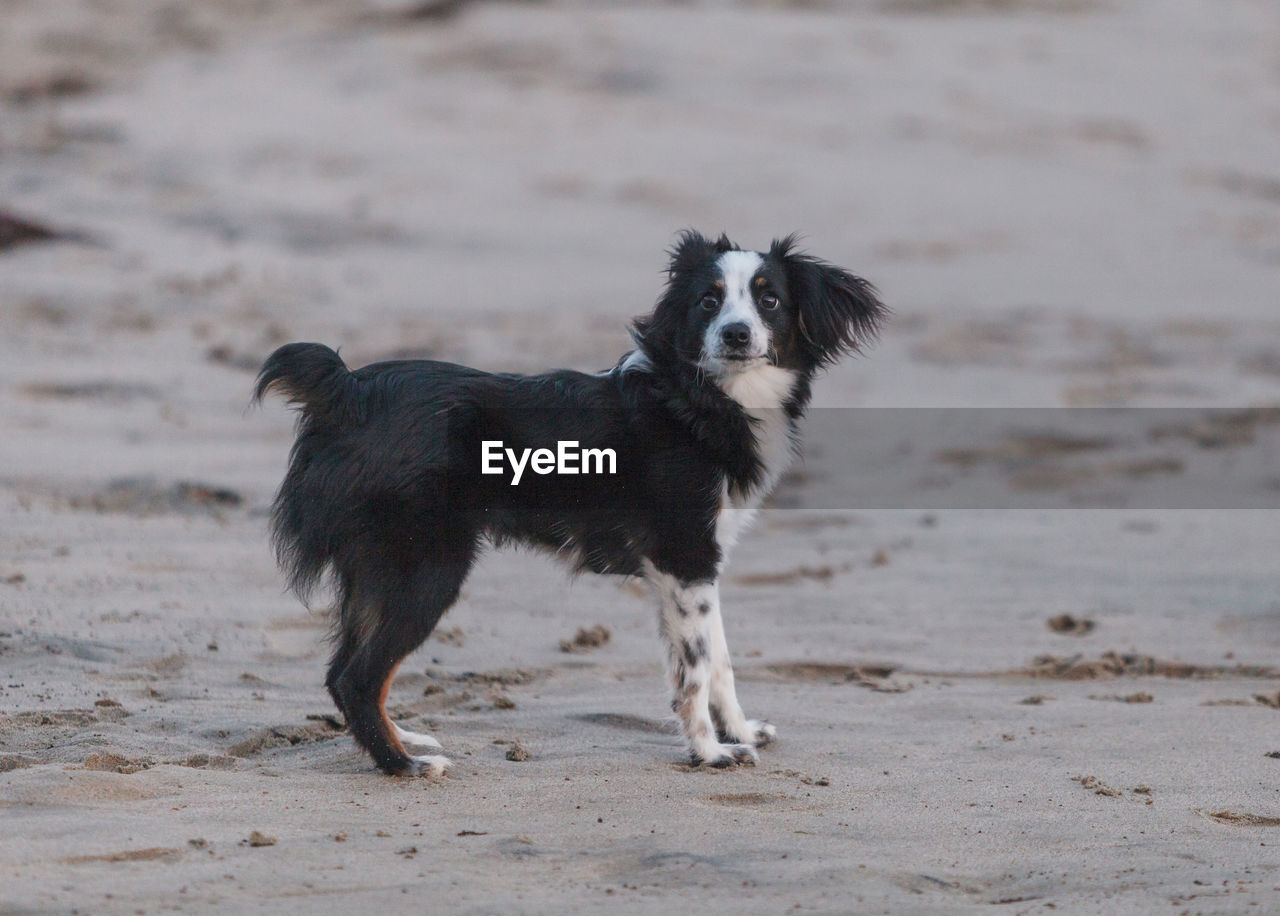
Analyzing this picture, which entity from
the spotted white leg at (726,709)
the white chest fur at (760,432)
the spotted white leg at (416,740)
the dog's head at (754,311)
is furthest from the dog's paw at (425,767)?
the dog's head at (754,311)

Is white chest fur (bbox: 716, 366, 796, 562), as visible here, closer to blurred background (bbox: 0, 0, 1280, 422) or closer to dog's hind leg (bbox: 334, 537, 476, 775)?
dog's hind leg (bbox: 334, 537, 476, 775)

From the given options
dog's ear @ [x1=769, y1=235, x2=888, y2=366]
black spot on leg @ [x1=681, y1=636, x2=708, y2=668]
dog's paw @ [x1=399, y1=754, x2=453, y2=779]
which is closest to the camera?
dog's paw @ [x1=399, y1=754, x2=453, y2=779]

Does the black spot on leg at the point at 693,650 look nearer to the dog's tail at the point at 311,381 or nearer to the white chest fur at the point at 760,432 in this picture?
the white chest fur at the point at 760,432

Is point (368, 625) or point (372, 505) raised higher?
point (372, 505)

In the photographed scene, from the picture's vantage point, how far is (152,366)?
8.86 m

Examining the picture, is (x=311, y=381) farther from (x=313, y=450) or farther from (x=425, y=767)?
(x=425, y=767)

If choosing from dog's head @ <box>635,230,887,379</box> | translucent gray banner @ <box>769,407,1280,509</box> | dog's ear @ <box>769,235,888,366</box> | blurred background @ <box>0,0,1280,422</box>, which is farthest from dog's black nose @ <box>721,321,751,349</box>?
blurred background @ <box>0,0,1280,422</box>

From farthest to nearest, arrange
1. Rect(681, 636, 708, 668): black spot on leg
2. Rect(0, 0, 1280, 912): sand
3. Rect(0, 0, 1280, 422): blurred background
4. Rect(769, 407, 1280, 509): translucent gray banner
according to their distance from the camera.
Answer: Rect(0, 0, 1280, 422): blurred background, Rect(769, 407, 1280, 509): translucent gray banner, Rect(681, 636, 708, 668): black spot on leg, Rect(0, 0, 1280, 912): sand

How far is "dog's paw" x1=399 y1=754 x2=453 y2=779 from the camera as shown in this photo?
13.4 feet

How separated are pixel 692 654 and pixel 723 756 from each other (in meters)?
0.31

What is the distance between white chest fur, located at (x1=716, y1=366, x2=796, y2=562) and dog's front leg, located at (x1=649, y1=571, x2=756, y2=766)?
0.63ft

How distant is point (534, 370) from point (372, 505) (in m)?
5.90

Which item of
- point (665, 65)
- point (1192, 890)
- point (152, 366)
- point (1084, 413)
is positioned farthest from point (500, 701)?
point (665, 65)

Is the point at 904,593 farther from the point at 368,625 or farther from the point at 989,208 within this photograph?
the point at 989,208
